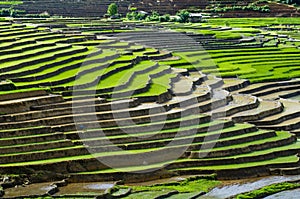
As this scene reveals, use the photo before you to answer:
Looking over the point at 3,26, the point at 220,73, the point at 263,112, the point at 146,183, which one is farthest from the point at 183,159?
the point at 3,26

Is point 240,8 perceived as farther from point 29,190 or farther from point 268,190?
point 29,190

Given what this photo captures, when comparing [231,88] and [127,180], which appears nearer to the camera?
[127,180]

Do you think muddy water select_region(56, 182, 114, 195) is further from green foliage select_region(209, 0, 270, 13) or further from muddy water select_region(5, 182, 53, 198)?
green foliage select_region(209, 0, 270, 13)

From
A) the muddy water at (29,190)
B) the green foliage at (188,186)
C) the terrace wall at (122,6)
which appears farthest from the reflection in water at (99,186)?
the terrace wall at (122,6)

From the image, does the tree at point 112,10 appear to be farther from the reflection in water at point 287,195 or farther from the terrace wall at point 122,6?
the reflection in water at point 287,195

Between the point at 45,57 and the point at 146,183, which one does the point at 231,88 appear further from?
the point at 146,183

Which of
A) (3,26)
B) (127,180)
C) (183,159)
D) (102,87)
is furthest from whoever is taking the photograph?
(3,26)
